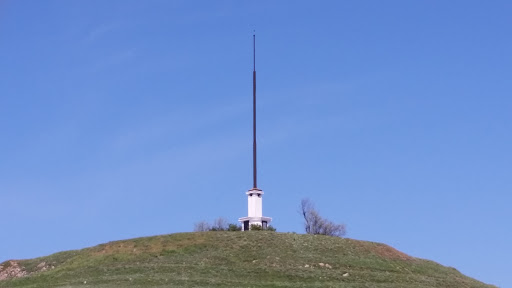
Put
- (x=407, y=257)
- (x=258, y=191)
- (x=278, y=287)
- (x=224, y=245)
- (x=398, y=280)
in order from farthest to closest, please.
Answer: (x=258, y=191)
(x=407, y=257)
(x=224, y=245)
(x=398, y=280)
(x=278, y=287)

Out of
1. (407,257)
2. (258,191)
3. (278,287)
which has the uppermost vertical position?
(258,191)

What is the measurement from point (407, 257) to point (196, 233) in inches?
621

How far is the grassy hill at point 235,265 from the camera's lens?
5206 cm

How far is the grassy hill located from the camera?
5206 centimetres

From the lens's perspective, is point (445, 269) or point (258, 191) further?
point (258, 191)

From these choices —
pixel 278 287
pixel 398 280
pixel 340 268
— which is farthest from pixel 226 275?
pixel 398 280

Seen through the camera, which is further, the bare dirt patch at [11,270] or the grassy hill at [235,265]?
the bare dirt patch at [11,270]

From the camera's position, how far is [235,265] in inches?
2147

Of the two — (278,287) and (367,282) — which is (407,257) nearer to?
(367,282)

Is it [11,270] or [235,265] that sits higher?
[11,270]

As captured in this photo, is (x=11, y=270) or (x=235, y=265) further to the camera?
(x=11, y=270)

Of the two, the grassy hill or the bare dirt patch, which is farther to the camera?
the bare dirt patch

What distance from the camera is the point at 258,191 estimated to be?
2758 inches

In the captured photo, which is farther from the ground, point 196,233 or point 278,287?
point 196,233
